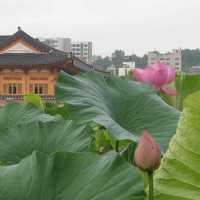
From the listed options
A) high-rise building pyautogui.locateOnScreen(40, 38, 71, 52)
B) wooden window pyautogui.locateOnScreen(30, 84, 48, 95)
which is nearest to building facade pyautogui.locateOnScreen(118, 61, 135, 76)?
wooden window pyautogui.locateOnScreen(30, 84, 48, 95)

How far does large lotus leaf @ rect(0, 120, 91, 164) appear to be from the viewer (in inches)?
23.7

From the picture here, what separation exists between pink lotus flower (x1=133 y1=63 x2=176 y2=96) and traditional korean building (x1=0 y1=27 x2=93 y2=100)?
43.0ft

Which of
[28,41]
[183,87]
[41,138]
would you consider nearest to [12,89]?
[28,41]

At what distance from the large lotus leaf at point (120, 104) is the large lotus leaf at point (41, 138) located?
3 centimetres

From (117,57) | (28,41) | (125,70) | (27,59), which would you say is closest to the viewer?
(125,70)

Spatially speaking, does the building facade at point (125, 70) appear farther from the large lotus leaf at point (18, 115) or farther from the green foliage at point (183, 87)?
the large lotus leaf at point (18, 115)

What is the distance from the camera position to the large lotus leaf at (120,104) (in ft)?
2.15

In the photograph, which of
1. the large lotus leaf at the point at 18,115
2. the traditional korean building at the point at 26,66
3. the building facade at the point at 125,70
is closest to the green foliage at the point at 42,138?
the large lotus leaf at the point at 18,115

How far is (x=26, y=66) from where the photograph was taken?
1471cm

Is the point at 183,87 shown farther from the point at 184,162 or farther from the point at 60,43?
the point at 60,43

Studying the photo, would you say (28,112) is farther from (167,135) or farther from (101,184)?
(101,184)

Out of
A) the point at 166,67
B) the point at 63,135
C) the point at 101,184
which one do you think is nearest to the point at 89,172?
the point at 101,184

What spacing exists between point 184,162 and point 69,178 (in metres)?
0.10

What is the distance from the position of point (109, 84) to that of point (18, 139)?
173 millimetres
